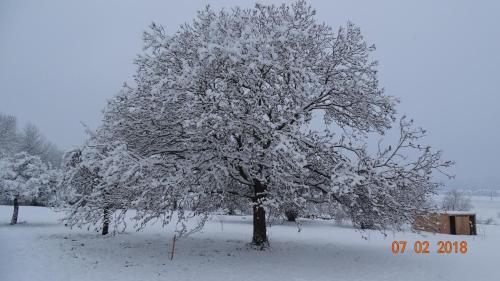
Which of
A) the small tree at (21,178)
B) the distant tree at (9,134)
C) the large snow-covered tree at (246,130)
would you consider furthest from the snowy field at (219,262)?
the distant tree at (9,134)

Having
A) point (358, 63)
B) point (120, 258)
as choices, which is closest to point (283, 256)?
point (120, 258)

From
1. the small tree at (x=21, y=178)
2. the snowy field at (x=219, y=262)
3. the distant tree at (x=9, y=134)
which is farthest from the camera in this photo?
the distant tree at (x=9, y=134)

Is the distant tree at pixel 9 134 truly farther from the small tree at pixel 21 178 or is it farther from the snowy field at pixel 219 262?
the snowy field at pixel 219 262

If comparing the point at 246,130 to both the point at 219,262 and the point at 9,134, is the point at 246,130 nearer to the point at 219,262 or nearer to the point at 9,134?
the point at 219,262

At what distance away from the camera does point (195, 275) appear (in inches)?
459

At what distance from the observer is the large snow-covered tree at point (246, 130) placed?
12484mm

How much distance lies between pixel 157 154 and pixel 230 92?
4.16 metres

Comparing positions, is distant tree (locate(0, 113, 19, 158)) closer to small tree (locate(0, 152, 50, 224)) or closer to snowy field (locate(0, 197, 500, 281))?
small tree (locate(0, 152, 50, 224))

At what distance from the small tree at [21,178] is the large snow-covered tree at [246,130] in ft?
53.1

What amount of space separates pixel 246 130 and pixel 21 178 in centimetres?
2317

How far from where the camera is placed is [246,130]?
513 inches

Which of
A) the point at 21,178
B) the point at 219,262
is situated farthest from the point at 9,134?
the point at 219,262

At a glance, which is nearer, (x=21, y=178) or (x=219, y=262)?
(x=219, y=262)

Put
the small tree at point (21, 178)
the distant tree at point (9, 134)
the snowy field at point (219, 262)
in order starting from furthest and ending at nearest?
1. the distant tree at point (9, 134)
2. the small tree at point (21, 178)
3. the snowy field at point (219, 262)
